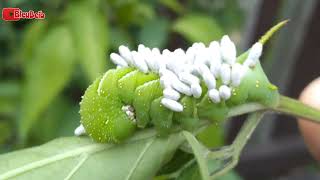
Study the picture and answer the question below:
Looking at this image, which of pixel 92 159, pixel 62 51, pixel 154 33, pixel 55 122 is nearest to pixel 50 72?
pixel 62 51

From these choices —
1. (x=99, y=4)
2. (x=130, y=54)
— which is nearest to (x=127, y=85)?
(x=130, y=54)

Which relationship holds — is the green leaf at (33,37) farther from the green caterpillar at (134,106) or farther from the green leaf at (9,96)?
the green caterpillar at (134,106)

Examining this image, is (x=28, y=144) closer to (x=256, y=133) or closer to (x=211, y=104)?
(x=211, y=104)

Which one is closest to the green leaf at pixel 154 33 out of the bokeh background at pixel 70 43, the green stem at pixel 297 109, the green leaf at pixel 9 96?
the bokeh background at pixel 70 43

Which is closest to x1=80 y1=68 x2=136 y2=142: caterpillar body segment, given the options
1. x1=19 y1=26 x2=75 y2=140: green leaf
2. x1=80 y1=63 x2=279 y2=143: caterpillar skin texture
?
x1=80 y1=63 x2=279 y2=143: caterpillar skin texture

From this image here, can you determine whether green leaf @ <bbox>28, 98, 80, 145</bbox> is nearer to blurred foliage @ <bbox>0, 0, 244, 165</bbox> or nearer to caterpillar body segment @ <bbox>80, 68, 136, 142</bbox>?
blurred foliage @ <bbox>0, 0, 244, 165</bbox>
